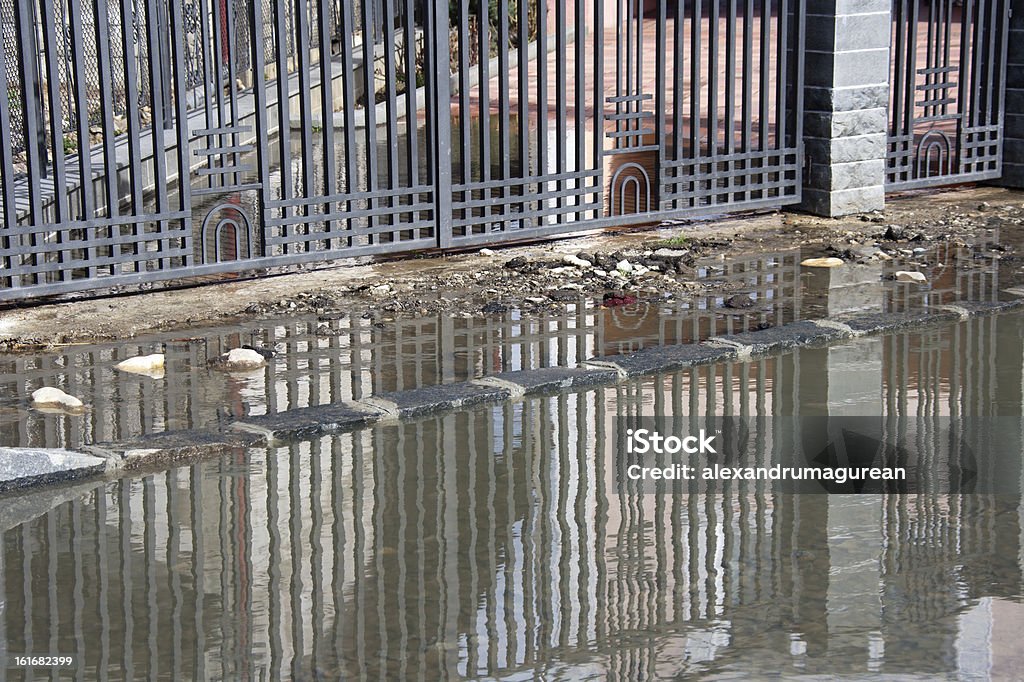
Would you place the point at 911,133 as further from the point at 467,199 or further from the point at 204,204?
the point at 204,204

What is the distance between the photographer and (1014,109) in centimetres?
1171

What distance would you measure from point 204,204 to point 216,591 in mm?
8023

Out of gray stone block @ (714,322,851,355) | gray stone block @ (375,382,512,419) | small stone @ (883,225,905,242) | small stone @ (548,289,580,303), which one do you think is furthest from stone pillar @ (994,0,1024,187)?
gray stone block @ (375,382,512,419)

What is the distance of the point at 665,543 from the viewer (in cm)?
490

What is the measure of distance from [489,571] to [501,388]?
1.89 meters

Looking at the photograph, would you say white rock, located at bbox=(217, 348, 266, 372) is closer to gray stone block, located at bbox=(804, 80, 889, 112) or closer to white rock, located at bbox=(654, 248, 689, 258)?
white rock, located at bbox=(654, 248, 689, 258)

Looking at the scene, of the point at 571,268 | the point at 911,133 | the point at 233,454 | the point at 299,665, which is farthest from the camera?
the point at 911,133

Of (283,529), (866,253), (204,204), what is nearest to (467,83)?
(866,253)

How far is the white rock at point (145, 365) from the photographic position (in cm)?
693

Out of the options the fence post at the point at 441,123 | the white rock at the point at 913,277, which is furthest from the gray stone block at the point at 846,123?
the fence post at the point at 441,123

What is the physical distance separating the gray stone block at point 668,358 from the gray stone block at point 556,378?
0.14 meters

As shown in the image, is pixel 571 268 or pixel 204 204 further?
pixel 204 204

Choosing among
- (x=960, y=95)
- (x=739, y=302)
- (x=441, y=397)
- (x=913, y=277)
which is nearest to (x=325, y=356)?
(x=441, y=397)

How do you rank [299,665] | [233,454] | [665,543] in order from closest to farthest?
[299,665] → [665,543] → [233,454]
